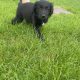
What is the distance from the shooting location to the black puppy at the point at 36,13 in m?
6.14

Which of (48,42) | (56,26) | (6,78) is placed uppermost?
(6,78)

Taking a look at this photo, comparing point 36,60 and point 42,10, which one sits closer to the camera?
point 36,60

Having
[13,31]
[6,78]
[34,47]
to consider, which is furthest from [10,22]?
[6,78]

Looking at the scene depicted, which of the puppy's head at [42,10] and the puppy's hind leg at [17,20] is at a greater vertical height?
the puppy's head at [42,10]

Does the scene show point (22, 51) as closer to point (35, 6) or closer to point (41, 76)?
point (41, 76)

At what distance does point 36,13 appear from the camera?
21.0ft

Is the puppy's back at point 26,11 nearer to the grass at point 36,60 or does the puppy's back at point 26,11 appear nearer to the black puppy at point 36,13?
the black puppy at point 36,13

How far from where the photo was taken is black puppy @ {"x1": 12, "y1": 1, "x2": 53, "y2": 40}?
614 cm

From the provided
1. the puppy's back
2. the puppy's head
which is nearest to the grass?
the puppy's head

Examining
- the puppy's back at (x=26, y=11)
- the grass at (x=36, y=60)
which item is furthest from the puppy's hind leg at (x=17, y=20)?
the grass at (x=36, y=60)

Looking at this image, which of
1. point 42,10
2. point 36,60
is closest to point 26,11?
point 42,10

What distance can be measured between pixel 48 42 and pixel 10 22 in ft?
6.67

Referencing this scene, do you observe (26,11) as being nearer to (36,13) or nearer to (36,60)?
(36,13)

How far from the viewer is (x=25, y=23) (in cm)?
691
